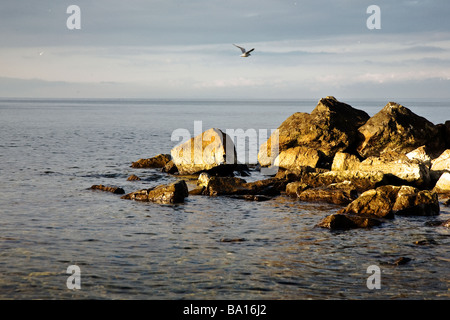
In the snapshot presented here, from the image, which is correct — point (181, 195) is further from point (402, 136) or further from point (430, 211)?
point (402, 136)

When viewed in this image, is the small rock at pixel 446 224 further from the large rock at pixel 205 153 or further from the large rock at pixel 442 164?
the large rock at pixel 205 153

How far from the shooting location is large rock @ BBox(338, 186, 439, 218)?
1914cm

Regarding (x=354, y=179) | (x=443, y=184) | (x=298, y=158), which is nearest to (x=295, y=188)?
Result: (x=354, y=179)

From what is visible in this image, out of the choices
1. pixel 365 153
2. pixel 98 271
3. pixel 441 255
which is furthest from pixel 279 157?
pixel 98 271

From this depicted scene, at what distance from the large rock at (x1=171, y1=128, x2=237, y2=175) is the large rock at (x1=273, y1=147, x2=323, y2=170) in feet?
9.48

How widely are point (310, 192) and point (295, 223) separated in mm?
4732

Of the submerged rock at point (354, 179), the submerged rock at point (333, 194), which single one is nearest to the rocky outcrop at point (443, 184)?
the submerged rock at point (354, 179)

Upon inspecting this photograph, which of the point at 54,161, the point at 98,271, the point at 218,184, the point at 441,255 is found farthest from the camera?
the point at 54,161

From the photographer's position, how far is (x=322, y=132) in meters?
30.9

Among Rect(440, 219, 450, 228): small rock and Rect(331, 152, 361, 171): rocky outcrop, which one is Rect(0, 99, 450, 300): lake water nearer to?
Rect(440, 219, 450, 228): small rock

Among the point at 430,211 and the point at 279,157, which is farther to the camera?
the point at 279,157

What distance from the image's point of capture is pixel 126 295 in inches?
442

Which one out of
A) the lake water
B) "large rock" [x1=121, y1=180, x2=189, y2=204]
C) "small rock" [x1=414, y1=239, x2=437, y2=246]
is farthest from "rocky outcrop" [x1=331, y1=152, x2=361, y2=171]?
"small rock" [x1=414, y1=239, x2=437, y2=246]

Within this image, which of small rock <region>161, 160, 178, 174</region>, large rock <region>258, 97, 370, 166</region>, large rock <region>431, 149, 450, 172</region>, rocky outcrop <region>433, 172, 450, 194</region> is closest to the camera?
rocky outcrop <region>433, 172, 450, 194</region>
